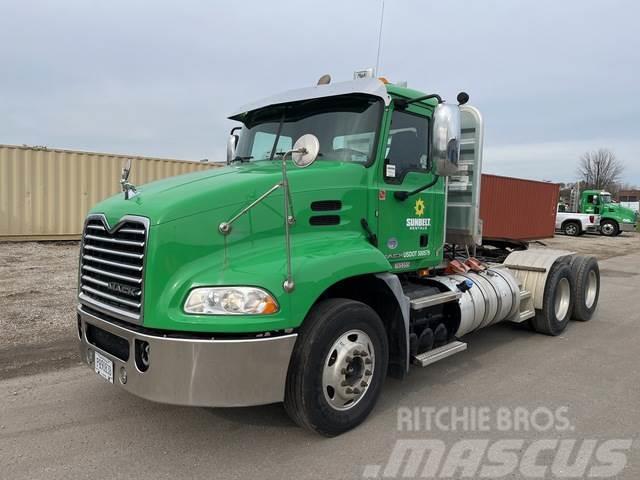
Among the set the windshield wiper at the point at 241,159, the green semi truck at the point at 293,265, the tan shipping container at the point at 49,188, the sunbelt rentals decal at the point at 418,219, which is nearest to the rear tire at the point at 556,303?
the green semi truck at the point at 293,265

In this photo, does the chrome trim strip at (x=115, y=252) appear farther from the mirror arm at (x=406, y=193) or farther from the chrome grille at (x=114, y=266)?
the mirror arm at (x=406, y=193)

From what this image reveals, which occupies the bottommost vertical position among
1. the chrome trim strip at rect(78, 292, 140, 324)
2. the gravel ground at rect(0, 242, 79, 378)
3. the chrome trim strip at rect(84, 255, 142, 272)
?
the gravel ground at rect(0, 242, 79, 378)

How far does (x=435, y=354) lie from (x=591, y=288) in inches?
177

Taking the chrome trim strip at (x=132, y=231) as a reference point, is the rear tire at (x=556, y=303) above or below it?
below

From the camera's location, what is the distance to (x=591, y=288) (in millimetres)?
7656

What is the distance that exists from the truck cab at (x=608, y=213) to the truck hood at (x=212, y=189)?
113 ft

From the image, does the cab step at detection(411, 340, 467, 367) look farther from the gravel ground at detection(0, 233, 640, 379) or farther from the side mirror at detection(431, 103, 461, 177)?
the gravel ground at detection(0, 233, 640, 379)

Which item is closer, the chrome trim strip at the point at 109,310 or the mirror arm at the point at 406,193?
the chrome trim strip at the point at 109,310

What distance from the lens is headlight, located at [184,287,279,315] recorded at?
305 cm

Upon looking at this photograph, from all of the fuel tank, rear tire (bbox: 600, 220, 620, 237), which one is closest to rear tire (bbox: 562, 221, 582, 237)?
rear tire (bbox: 600, 220, 620, 237)

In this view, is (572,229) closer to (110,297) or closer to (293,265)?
(293,265)

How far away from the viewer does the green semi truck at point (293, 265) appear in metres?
3.07

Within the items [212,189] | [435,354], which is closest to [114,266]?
[212,189]

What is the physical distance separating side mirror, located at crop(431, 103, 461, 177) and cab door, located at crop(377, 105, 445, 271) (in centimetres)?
36
